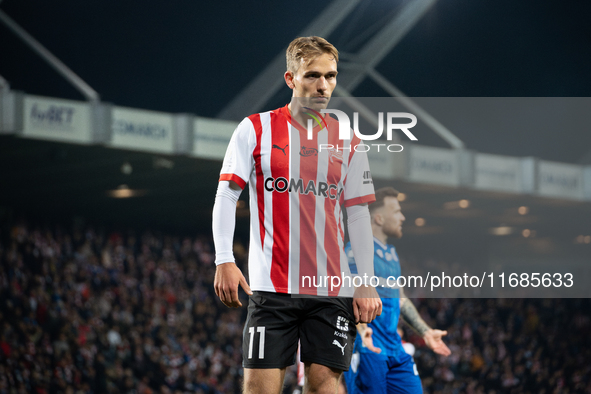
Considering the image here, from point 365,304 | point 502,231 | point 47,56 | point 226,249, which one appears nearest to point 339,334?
point 365,304

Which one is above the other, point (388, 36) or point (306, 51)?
point (388, 36)

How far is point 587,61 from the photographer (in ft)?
62.8

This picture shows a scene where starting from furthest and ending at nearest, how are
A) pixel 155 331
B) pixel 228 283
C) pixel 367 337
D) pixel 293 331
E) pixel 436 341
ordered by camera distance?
1. pixel 155 331
2. pixel 436 341
3. pixel 367 337
4. pixel 293 331
5. pixel 228 283

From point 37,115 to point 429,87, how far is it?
17.0 meters

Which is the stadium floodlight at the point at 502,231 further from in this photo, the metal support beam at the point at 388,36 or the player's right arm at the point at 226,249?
the metal support beam at the point at 388,36

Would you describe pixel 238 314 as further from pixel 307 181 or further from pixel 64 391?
pixel 307 181

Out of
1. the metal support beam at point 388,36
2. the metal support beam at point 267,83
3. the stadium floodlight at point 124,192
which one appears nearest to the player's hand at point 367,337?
the metal support beam at point 267,83

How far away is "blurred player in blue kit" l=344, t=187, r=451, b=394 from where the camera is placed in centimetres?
430

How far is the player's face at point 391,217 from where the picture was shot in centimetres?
438

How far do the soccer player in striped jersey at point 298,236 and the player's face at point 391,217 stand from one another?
1.56 metres

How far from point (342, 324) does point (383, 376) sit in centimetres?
179

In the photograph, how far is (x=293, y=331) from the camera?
2670 mm

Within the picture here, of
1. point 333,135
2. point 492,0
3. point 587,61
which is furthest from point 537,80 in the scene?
point 333,135

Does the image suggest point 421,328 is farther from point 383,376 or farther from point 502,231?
point 502,231
